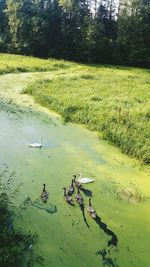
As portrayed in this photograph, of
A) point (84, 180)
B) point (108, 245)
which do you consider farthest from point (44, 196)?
point (108, 245)

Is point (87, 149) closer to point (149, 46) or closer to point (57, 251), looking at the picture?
point (57, 251)

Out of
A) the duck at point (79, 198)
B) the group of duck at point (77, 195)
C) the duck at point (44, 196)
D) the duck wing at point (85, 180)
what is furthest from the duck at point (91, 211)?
the duck wing at point (85, 180)

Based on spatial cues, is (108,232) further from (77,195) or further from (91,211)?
(77,195)

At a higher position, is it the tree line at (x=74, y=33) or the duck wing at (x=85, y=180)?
the tree line at (x=74, y=33)

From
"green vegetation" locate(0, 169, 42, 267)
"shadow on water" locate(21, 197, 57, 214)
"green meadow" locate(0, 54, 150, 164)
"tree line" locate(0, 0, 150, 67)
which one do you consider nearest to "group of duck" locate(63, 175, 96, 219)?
"shadow on water" locate(21, 197, 57, 214)

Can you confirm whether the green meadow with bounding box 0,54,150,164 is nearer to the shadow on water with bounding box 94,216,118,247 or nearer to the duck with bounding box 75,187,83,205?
the duck with bounding box 75,187,83,205

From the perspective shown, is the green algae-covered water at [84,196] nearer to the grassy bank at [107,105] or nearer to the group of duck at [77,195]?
the group of duck at [77,195]

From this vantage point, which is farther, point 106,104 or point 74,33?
point 74,33

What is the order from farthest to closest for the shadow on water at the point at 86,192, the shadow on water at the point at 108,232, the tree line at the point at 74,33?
the tree line at the point at 74,33, the shadow on water at the point at 86,192, the shadow on water at the point at 108,232
